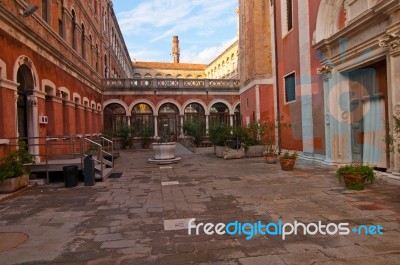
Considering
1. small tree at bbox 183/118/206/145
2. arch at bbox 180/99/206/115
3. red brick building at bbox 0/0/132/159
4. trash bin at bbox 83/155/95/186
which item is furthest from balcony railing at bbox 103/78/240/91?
trash bin at bbox 83/155/95/186

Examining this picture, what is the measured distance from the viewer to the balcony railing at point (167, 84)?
25.3 meters

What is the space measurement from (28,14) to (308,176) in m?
9.68

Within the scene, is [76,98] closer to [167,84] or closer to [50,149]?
[50,149]

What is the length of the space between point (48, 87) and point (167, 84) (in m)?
15.1

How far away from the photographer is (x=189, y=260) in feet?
11.5

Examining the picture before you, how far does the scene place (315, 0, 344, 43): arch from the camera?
9844 mm

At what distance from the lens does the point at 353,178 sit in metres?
6.67

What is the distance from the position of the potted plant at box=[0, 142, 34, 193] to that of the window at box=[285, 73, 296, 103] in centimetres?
1033

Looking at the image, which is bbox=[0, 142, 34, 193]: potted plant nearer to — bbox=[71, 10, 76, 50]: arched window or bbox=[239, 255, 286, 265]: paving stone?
bbox=[239, 255, 286, 265]: paving stone

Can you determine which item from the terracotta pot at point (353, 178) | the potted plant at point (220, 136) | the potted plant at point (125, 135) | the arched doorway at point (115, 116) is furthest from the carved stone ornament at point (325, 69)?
the arched doorway at point (115, 116)

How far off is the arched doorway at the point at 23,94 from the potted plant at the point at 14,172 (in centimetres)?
263

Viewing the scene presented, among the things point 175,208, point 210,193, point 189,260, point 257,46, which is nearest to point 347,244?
point 189,260

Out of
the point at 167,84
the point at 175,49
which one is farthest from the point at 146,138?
the point at 175,49

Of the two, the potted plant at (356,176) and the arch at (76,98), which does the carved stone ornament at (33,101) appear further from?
the potted plant at (356,176)
